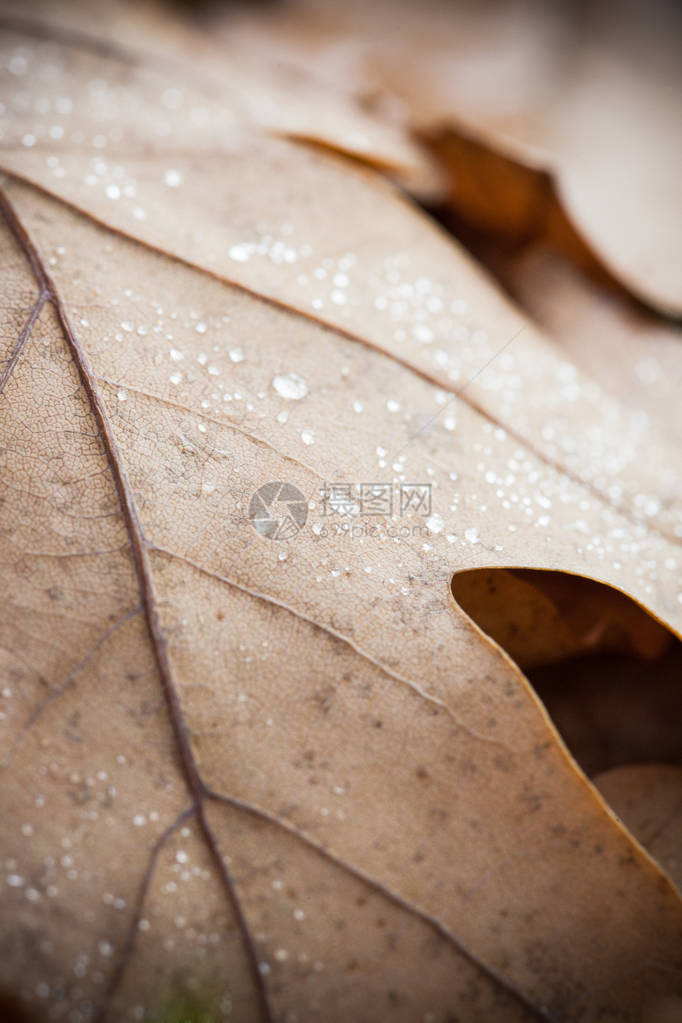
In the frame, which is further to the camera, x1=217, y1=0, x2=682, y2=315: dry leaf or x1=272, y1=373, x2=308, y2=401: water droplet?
x1=217, y1=0, x2=682, y2=315: dry leaf

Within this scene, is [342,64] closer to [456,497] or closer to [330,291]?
[330,291]

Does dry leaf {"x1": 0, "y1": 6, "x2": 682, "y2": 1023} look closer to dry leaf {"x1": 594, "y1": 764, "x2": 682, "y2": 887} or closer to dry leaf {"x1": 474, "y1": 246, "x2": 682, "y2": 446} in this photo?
dry leaf {"x1": 594, "y1": 764, "x2": 682, "y2": 887}

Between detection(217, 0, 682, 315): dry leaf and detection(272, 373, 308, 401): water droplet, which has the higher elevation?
detection(217, 0, 682, 315): dry leaf

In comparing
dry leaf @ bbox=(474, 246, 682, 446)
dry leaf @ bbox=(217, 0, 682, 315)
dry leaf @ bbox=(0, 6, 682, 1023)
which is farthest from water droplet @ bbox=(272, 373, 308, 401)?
dry leaf @ bbox=(217, 0, 682, 315)

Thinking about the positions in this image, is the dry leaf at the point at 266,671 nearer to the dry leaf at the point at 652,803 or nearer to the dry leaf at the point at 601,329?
the dry leaf at the point at 652,803

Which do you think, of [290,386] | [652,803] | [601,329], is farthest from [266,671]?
[601,329]

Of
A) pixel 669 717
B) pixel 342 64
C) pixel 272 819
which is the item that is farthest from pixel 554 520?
pixel 342 64

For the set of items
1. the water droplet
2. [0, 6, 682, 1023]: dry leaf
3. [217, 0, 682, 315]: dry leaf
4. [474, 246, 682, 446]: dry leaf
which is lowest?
[0, 6, 682, 1023]: dry leaf

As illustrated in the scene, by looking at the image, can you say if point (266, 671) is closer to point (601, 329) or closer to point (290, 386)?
point (290, 386)

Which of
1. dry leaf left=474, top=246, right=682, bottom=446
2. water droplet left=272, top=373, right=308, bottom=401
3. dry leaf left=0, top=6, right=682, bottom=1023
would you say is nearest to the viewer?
dry leaf left=0, top=6, right=682, bottom=1023
